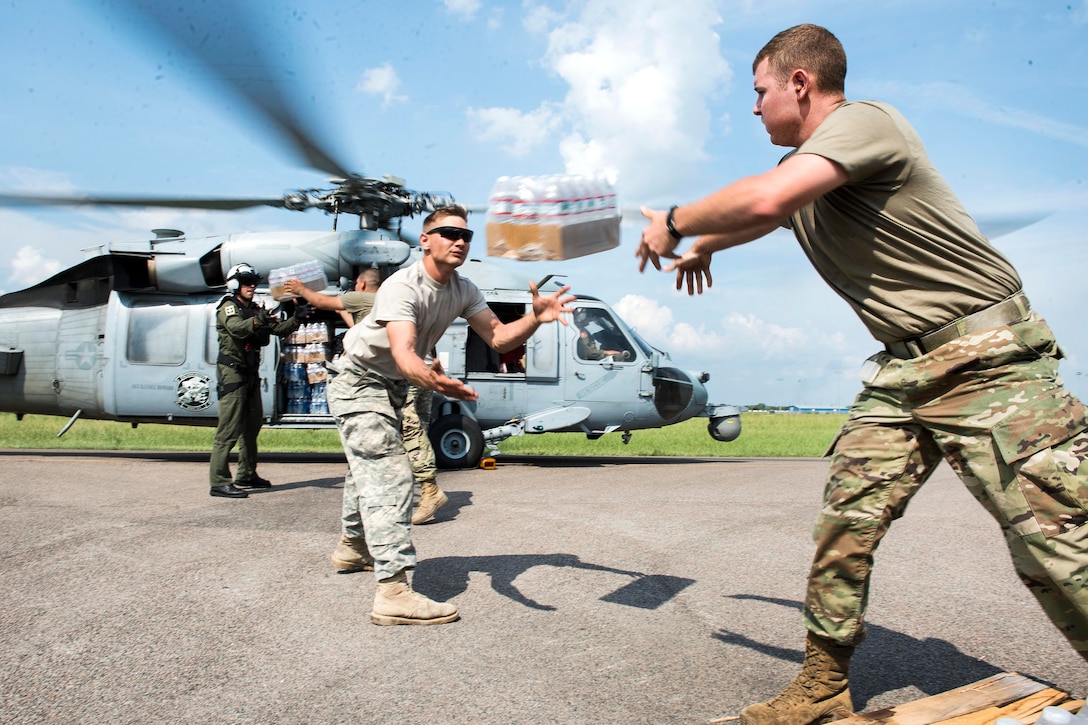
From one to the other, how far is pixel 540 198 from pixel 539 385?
850 cm

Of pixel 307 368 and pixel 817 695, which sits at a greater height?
pixel 307 368

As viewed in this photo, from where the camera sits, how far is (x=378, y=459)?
4.26 metres

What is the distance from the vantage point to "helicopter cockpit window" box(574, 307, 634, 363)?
11.8 meters

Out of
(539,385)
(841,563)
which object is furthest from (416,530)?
(539,385)

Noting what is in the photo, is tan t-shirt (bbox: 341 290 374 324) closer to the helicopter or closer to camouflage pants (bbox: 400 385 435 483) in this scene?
camouflage pants (bbox: 400 385 435 483)

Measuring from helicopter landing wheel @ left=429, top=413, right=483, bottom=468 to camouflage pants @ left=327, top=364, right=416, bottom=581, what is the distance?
6566 millimetres

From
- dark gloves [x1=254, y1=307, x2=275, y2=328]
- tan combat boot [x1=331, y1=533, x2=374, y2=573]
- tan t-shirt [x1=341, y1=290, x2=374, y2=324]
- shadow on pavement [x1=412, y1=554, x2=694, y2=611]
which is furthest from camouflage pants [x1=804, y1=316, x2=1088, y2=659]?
dark gloves [x1=254, y1=307, x2=275, y2=328]

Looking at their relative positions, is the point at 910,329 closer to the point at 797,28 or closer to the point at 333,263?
the point at 797,28

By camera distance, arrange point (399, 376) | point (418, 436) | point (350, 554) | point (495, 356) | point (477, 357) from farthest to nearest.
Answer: point (495, 356)
point (477, 357)
point (418, 436)
point (350, 554)
point (399, 376)

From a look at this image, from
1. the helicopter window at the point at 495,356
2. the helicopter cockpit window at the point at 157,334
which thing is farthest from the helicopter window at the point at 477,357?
the helicopter cockpit window at the point at 157,334

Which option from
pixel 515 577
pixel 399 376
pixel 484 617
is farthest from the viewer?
pixel 515 577

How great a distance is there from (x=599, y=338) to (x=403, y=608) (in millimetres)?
8285

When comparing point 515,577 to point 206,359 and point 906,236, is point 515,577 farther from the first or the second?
point 206,359

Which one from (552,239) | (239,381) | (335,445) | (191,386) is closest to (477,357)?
(191,386)
